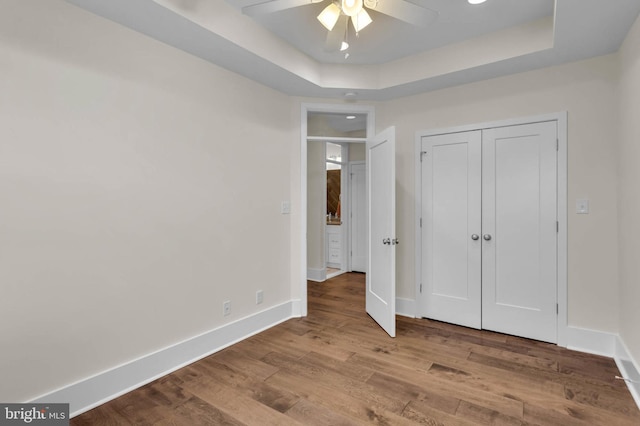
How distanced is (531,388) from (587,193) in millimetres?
1635

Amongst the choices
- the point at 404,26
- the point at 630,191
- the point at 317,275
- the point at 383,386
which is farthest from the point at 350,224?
the point at 630,191

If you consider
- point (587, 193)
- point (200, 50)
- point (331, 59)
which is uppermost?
point (331, 59)

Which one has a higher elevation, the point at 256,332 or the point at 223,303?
the point at 223,303

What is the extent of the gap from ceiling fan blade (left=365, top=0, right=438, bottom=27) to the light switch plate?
2.03 meters

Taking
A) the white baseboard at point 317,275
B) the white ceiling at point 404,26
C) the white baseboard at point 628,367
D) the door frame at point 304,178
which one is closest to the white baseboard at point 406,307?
the door frame at point 304,178

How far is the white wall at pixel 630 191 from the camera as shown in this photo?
2.17 metres

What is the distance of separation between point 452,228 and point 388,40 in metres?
1.88

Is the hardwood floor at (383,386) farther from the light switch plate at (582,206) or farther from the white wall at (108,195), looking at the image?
the light switch plate at (582,206)

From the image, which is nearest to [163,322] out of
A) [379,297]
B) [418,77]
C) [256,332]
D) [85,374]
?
[85,374]

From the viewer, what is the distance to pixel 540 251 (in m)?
2.99

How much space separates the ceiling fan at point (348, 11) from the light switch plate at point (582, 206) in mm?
2024

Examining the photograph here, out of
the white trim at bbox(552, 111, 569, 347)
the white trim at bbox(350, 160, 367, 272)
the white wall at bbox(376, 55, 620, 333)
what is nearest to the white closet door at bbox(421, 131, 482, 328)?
the white wall at bbox(376, 55, 620, 333)

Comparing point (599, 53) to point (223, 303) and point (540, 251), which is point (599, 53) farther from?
point (223, 303)

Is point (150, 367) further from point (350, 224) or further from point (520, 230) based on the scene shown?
Answer: point (350, 224)
